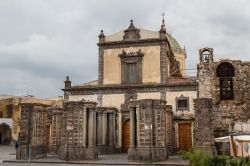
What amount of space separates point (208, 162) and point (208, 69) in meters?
18.8

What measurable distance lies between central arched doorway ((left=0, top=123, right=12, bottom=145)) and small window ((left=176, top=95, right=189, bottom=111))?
25306 mm

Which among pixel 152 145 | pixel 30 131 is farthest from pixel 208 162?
pixel 30 131

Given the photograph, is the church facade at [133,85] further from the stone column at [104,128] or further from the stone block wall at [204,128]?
the stone block wall at [204,128]

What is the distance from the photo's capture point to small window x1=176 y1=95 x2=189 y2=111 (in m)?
30.2

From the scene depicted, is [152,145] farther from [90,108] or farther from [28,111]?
[28,111]

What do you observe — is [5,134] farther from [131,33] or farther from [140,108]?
[140,108]

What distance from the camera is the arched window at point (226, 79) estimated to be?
28.2 metres

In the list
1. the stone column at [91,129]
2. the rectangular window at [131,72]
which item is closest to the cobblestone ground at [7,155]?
the stone column at [91,129]

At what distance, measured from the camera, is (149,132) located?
856 inches

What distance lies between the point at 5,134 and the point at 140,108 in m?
31.4

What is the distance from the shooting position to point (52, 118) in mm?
28891

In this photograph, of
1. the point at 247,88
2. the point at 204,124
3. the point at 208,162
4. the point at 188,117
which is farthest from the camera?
the point at 188,117

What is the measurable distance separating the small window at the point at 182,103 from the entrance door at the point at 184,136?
1.37 m

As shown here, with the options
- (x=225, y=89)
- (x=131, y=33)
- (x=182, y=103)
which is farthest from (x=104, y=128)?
(x=225, y=89)
